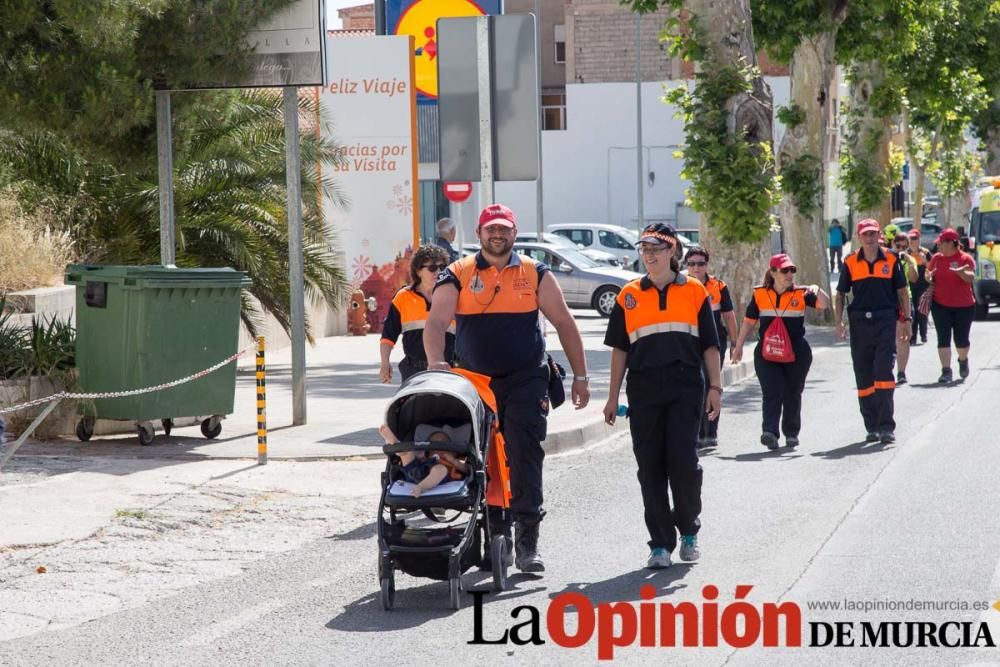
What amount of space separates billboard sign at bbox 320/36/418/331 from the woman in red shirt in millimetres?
9345

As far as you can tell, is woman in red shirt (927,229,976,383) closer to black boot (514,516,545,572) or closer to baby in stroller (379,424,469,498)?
black boot (514,516,545,572)

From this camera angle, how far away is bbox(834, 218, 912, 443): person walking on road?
13.2 metres

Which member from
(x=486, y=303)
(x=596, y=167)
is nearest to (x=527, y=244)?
(x=486, y=303)

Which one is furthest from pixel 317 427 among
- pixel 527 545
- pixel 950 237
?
pixel 950 237

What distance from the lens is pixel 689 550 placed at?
8.27 meters

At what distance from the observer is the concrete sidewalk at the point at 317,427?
496 inches

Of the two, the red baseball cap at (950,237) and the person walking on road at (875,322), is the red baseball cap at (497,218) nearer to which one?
the person walking on road at (875,322)

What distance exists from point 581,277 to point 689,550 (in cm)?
2438

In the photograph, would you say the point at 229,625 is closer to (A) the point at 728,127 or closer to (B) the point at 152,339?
(B) the point at 152,339

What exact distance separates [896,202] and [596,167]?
18.6m

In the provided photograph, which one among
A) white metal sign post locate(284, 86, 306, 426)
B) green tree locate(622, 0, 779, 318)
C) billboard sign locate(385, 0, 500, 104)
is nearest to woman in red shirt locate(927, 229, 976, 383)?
green tree locate(622, 0, 779, 318)

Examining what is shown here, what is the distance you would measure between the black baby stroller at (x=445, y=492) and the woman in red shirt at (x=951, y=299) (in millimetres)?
11669

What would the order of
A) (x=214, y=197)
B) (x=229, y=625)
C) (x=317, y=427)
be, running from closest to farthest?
1. (x=229, y=625)
2. (x=317, y=427)
3. (x=214, y=197)

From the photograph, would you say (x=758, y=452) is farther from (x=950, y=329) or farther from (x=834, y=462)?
(x=950, y=329)
